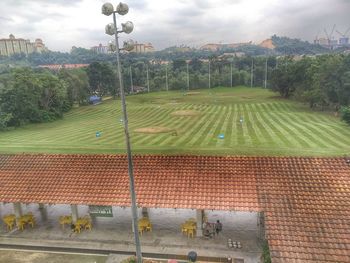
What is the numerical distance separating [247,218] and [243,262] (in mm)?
5184

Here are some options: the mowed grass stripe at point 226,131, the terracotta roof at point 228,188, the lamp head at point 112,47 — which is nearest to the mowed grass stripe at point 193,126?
the mowed grass stripe at point 226,131

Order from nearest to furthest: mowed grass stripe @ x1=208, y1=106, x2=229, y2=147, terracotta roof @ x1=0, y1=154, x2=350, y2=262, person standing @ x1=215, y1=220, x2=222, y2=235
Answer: terracotta roof @ x1=0, y1=154, x2=350, y2=262
person standing @ x1=215, y1=220, x2=222, y2=235
mowed grass stripe @ x1=208, y1=106, x2=229, y2=147

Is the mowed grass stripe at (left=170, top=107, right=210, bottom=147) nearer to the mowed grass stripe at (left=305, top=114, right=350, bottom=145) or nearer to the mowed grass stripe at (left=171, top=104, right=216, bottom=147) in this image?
the mowed grass stripe at (left=171, top=104, right=216, bottom=147)

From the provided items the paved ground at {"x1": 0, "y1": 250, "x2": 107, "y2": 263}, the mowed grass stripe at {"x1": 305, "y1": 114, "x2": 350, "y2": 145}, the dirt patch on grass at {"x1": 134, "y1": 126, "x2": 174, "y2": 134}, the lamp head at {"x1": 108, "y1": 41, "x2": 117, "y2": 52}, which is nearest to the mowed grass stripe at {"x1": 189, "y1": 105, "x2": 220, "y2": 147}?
the dirt patch on grass at {"x1": 134, "y1": 126, "x2": 174, "y2": 134}

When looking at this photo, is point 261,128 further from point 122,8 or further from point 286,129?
point 122,8

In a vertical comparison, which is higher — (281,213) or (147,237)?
(281,213)

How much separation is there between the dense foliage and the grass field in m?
3.82

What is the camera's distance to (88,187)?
71.9 ft

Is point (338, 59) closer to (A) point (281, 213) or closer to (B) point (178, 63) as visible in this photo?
(A) point (281, 213)

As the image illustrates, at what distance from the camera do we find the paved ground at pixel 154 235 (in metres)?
19.8

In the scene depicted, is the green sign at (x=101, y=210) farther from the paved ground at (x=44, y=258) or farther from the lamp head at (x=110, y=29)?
the lamp head at (x=110, y=29)

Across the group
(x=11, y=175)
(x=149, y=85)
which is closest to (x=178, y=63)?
(x=149, y=85)

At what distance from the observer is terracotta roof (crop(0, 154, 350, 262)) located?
1648cm

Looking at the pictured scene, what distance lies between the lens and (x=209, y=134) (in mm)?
46375
